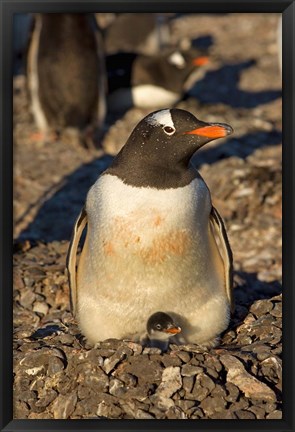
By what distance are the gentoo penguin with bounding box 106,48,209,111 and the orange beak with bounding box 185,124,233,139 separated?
202 inches

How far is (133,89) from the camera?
8.21m

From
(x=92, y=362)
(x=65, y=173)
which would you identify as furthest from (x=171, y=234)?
(x=65, y=173)

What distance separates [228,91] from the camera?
9172 mm

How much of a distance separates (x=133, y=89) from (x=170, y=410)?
5661mm

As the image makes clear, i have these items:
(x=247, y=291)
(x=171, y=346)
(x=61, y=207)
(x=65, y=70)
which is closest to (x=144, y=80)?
(x=65, y=70)

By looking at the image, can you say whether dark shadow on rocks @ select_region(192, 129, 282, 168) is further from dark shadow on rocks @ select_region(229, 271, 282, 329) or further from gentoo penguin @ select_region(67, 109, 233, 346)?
gentoo penguin @ select_region(67, 109, 233, 346)

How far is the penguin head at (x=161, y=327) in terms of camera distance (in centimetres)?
317

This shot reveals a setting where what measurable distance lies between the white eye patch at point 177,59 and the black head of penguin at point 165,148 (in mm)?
5442

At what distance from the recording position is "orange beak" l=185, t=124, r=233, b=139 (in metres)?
3.09

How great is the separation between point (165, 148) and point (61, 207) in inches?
117

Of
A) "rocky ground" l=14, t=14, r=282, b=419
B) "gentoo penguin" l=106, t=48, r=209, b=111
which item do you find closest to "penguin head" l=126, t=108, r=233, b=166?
"rocky ground" l=14, t=14, r=282, b=419

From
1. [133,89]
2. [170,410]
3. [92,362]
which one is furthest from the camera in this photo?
[133,89]

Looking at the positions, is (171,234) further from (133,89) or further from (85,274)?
(133,89)

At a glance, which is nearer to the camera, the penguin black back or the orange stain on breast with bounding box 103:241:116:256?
the orange stain on breast with bounding box 103:241:116:256
